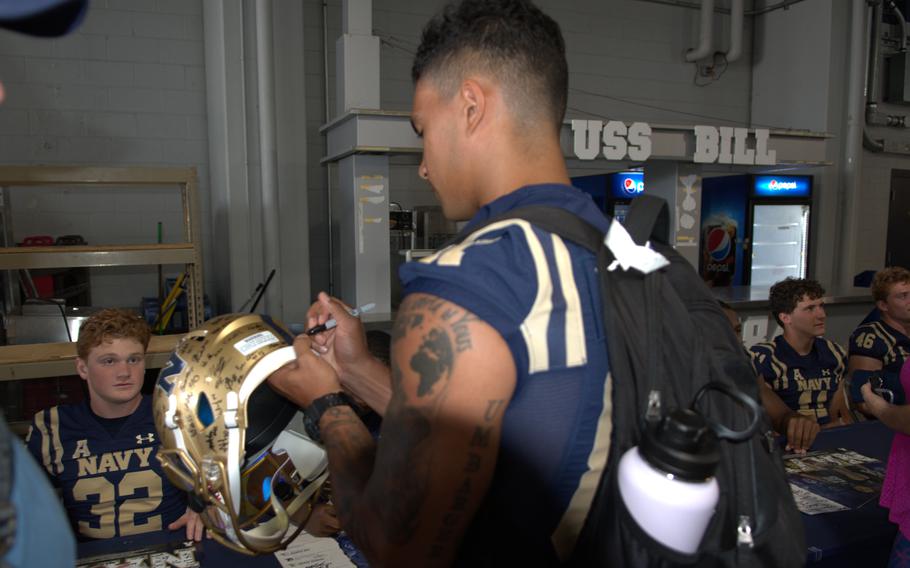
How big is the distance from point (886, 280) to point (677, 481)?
432 cm

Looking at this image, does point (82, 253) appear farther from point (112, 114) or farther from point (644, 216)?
point (644, 216)

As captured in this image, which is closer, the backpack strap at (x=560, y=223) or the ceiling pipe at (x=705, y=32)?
the backpack strap at (x=560, y=223)

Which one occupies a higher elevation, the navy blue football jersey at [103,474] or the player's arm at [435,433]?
the player's arm at [435,433]

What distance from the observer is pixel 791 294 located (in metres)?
3.79

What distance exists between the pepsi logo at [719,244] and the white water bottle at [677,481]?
736 cm

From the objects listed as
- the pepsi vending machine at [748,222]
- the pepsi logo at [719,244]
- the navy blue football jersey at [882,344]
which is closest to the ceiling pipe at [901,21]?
the pepsi vending machine at [748,222]

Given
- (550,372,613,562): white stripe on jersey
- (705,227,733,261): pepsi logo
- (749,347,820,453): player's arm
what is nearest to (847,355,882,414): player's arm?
(749,347,820,453): player's arm

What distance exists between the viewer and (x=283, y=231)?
5.55 metres

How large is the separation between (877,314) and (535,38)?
455 cm

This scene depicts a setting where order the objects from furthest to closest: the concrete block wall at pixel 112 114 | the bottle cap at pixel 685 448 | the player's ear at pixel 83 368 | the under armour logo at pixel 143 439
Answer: the concrete block wall at pixel 112 114 → the player's ear at pixel 83 368 → the under armour logo at pixel 143 439 → the bottle cap at pixel 685 448

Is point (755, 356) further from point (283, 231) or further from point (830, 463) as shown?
point (283, 231)

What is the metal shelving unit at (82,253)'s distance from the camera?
305cm

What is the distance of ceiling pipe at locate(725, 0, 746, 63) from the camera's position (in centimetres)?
780

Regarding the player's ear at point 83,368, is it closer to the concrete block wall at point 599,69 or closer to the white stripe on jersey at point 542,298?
the white stripe on jersey at point 542,298
